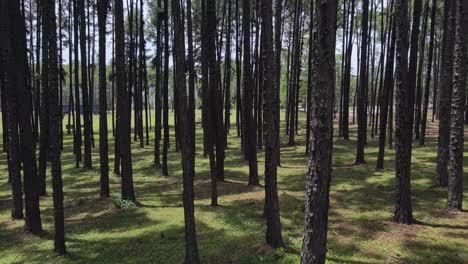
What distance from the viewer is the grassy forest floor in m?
7.98

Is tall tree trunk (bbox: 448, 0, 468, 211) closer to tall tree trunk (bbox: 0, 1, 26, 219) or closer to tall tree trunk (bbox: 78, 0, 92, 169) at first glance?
tall tree trunk (bbox: 0, 1, 26, 219)

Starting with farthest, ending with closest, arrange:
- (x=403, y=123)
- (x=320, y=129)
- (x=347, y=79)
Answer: (x=347, y=79)
(x=403, y=123)
(x=320, y=129)

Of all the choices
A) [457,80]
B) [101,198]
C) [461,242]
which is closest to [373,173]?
[457,80]

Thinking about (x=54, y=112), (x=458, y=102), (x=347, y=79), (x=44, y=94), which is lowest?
(x=54, y=112)

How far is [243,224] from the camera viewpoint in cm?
1029

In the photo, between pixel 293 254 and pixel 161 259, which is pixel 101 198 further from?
pixel 293 254

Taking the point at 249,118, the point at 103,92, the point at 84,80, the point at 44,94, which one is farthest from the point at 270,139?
the point at 84,80

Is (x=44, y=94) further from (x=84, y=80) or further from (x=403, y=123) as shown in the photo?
(x=403, y=123)

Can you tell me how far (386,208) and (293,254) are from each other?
429 centimetres

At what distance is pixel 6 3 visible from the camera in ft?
37.4

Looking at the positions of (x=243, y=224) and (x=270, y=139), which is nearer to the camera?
(x=270, y=139)

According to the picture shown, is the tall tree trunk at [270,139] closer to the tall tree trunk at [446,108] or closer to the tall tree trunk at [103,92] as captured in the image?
the tall tree trunk at [446,108]

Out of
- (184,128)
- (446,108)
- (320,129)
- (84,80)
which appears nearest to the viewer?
(320,129)

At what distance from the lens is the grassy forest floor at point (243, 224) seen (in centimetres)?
798
